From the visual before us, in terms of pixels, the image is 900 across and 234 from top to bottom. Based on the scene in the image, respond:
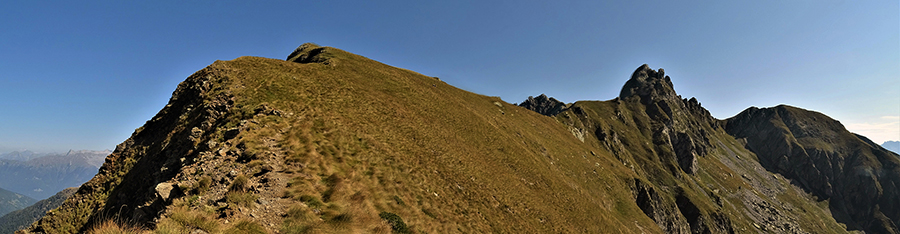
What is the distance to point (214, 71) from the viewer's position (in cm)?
2958

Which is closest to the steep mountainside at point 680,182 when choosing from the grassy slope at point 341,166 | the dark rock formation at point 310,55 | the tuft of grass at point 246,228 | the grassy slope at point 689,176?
the grassy slope at point 689,176

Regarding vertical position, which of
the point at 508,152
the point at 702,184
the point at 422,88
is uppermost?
the point at 422,88

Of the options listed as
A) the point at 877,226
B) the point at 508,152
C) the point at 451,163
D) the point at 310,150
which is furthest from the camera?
the point at 877,226

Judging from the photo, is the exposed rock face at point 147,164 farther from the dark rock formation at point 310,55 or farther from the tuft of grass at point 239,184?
the dark rock formation at point 310,55

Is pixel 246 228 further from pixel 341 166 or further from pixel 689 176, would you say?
pixel 689 176

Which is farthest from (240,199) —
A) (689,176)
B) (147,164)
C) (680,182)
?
(689,176)

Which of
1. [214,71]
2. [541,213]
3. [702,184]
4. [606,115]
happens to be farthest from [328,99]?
[702,184]

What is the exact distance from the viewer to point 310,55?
6091 cm

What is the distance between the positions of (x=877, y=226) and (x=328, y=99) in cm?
33479

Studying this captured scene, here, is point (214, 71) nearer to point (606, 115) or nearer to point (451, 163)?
point (451, 163)

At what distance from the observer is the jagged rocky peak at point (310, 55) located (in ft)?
169

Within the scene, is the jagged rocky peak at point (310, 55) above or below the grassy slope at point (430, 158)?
above

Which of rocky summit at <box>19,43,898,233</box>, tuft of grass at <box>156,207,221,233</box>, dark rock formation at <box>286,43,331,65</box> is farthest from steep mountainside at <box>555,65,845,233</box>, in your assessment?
tuft of grass at <box>156,207,221,233</box>

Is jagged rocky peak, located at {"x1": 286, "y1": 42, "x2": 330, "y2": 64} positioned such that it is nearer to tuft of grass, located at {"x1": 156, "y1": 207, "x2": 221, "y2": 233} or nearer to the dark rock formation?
the dark rock formation
